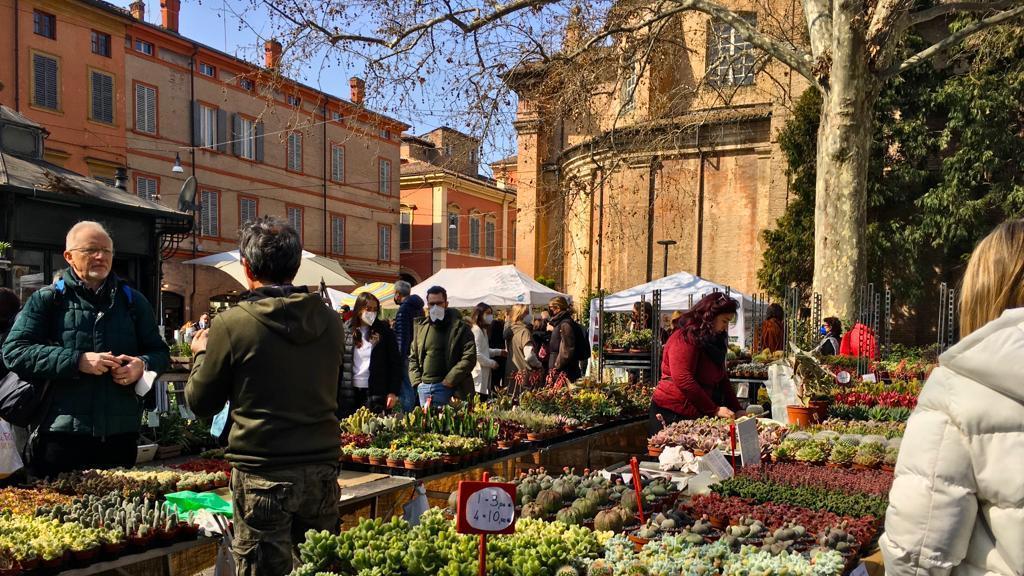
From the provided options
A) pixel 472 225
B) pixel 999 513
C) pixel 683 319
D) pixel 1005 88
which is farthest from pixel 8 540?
pixel 472 225

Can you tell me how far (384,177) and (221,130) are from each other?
9390 mm

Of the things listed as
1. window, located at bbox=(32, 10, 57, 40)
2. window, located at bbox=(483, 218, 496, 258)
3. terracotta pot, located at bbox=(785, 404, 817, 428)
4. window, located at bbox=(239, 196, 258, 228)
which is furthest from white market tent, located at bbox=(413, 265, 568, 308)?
window, located at bbox=(483, 218, 496, 258)

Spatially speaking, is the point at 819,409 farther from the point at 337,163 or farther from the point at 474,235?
the point at 474,235

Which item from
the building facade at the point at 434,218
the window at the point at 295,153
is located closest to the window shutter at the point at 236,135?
the window at the point at 295,153

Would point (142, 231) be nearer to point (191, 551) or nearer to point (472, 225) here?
point (191, 551)

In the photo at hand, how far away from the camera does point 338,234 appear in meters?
33.8

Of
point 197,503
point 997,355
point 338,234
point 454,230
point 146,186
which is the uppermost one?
point 146,186

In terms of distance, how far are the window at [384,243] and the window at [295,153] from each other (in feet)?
18.8

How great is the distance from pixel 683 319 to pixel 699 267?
1747 cm

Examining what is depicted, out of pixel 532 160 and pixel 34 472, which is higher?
pixel 532 160

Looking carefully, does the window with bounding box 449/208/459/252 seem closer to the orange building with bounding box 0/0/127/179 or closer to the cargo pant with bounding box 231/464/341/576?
the orange building with bounding box 0/0/127/179

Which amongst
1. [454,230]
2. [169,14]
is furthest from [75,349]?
[454,230]

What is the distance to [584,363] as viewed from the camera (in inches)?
439

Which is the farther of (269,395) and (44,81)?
(44,81)
